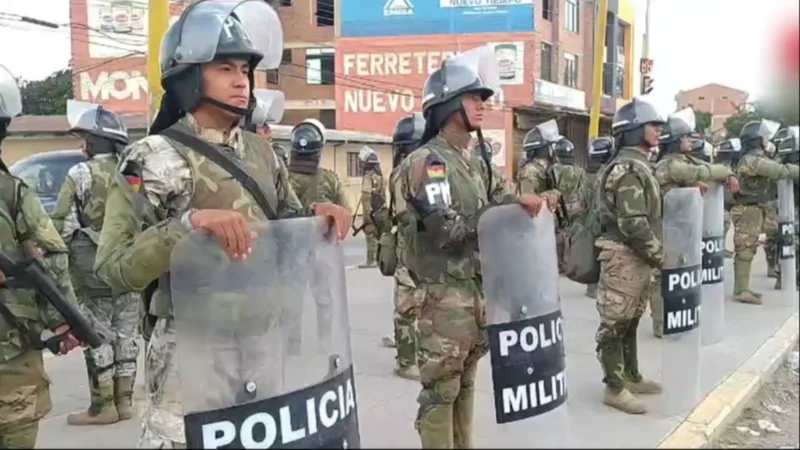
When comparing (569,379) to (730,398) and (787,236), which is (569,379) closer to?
(730,398)

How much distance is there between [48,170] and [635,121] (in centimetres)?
704

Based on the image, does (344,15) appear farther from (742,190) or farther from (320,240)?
(320,240)

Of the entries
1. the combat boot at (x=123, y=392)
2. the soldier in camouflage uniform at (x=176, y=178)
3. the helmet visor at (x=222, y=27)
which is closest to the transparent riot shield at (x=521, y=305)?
the soldier in camouflage uniform at (x=176, y=178)

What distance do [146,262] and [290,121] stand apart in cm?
2957

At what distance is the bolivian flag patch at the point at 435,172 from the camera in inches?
137

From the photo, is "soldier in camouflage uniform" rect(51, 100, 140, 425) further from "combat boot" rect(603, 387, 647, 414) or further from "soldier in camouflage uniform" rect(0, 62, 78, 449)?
"combat boot" rect(603, 387, 647, 414)

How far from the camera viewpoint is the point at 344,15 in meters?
29.8

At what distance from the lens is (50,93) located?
3119 cm

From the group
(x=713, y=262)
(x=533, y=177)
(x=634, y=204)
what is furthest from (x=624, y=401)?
(x=533, y=177)

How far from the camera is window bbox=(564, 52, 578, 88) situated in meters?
27.0

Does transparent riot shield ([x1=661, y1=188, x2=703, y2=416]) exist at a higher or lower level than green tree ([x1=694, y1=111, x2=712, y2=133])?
lower

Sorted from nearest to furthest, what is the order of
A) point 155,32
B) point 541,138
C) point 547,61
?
point 155,32, point 541,138, point 547,61

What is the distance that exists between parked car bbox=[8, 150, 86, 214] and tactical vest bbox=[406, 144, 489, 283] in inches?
271

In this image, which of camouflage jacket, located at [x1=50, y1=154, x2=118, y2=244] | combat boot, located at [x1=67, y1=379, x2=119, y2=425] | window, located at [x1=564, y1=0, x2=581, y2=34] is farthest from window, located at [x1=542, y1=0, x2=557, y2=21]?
combat boot, located at [x1=67, y1=379, x2=119, y2=425]
